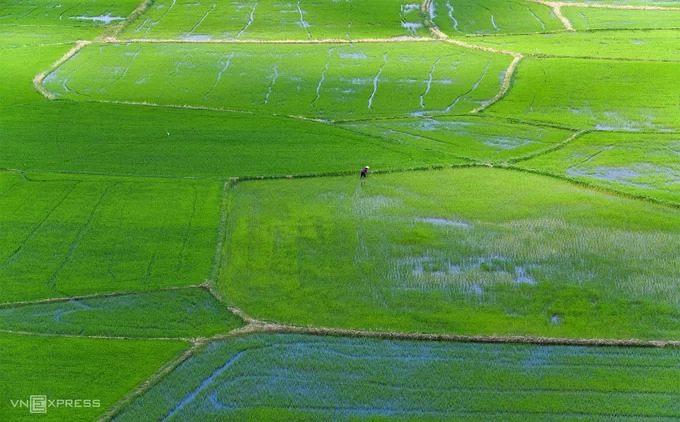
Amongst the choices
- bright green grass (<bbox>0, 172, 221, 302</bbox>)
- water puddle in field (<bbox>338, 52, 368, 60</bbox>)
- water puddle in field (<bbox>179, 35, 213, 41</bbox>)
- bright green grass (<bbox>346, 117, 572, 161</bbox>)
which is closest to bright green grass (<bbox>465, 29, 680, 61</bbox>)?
water puddle in field (<bbox>338, 52, 368, 60</bbox>)

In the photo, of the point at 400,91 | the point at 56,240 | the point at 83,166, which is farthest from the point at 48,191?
the point at 400,91

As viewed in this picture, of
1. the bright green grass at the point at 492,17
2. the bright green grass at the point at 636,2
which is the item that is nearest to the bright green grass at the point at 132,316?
the bright green grass at the point at 492,17

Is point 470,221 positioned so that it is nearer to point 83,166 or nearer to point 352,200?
point 352,200

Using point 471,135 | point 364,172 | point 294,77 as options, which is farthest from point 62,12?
point 364,172

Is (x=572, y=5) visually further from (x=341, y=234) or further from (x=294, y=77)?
(x=341, y=234)

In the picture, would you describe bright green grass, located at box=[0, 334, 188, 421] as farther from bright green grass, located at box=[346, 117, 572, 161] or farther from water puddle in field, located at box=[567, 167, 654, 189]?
water puddle in field, located at box=[567, 167, 654, 189]

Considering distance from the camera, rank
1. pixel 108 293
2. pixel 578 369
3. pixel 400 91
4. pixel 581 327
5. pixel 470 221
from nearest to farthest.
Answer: pixel 578 369 → pixel 581 327 → pixel 108 293 → pixel 470 221 → pixel 400 91
